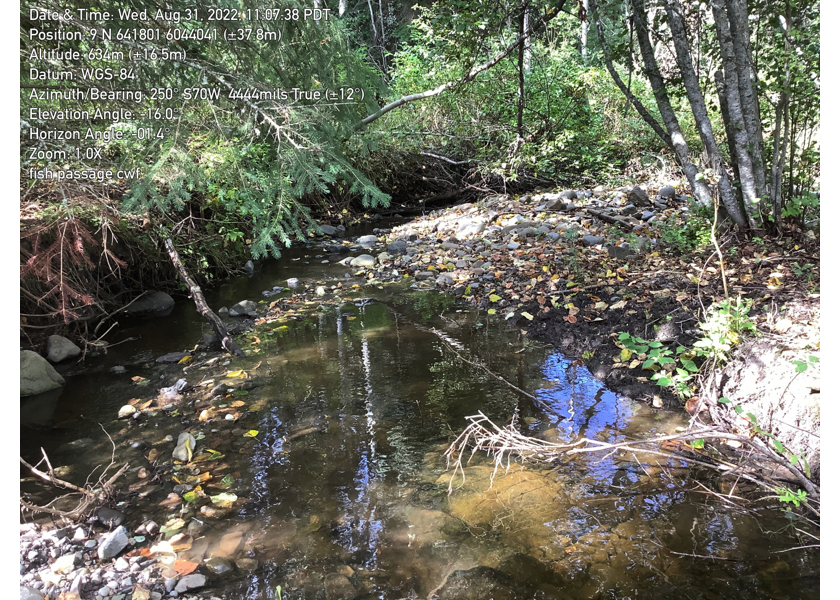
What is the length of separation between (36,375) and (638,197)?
8361 mm

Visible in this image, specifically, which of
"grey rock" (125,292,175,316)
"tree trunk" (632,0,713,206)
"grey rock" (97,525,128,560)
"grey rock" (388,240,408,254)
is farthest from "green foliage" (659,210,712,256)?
"grey rock" (125,292,175,316)

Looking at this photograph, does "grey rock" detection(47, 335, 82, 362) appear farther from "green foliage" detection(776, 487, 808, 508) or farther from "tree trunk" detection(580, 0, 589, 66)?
"tree trunk" detection(580, 0, 589, 66)

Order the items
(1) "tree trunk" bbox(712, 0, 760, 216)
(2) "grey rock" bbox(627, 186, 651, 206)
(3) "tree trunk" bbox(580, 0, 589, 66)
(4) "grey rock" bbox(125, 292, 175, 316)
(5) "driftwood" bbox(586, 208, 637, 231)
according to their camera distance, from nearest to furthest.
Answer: (1) "tree trunk" bbox(712, 0, 760, 216)
(3) "tree trunk" bbox(580, 0, 589, 66)
(4) "grey rock" bbox(125, 292, 175, 316)
(5) "driftwood" bbox(586, 208, 637, 231)
(2) "grey rock" bbox(627, 186, 651, 206)

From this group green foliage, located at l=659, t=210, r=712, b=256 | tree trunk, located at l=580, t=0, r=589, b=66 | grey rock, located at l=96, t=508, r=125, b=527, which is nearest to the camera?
grey rock, located at l=96, t=508, r=125, b=527

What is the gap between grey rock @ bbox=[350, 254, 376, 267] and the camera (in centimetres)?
800

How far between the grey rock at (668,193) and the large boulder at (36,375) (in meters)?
8.41

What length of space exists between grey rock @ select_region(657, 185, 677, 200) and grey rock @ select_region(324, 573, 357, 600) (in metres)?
7.74

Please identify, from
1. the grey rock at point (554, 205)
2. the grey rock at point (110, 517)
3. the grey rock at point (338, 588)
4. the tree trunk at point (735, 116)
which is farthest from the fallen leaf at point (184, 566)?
the grey rock at point (554, 205)

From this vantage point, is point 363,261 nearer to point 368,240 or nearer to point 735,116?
point 368,240

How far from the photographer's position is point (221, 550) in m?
2.52

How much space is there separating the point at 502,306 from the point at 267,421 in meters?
3.01

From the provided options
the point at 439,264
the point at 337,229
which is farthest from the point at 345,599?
the point at 337,229

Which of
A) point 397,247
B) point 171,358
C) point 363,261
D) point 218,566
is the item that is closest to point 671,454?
point 218,566
